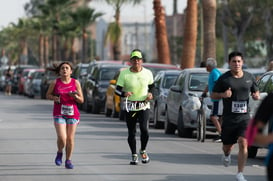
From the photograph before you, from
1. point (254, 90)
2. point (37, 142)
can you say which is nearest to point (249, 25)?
point (37, 142)

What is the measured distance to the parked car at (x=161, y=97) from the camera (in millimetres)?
24203

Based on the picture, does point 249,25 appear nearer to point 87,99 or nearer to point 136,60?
point 87,99

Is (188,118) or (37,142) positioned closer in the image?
(37,142)

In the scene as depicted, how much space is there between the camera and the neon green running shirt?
14844mm

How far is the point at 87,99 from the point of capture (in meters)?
34.1

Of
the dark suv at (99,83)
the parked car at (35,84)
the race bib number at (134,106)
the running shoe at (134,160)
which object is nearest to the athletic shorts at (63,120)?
the race bib number at (134,106)

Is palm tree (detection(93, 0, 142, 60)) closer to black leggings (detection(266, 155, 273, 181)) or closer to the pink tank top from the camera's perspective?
the pink tank top

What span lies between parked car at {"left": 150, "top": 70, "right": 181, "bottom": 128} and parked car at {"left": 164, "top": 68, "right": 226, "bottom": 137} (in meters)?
1.25

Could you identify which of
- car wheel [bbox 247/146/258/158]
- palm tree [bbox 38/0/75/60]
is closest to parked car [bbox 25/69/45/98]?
palm tree [bbox 38/0/75/60]

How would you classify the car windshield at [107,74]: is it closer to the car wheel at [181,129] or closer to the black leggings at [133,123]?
the car wheel at [181,129]

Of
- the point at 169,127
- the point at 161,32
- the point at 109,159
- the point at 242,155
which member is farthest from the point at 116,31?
the point at 242,155

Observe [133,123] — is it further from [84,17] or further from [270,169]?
[84,17]

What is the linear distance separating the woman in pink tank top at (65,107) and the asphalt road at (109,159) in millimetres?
422

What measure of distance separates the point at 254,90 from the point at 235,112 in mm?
536
